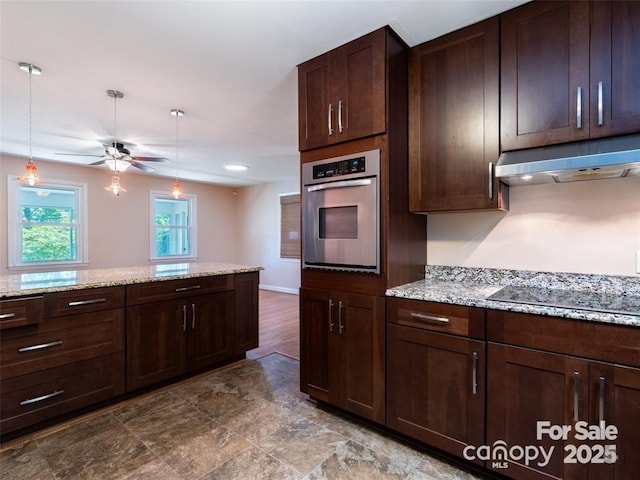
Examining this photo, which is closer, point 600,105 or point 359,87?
point 600,105

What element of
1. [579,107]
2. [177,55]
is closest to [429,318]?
[579,107]

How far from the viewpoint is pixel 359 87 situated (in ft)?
6.36

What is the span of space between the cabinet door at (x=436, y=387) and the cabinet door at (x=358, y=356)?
2.7 inches

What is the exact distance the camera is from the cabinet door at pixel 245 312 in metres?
3.03

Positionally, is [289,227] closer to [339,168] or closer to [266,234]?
[266,234]

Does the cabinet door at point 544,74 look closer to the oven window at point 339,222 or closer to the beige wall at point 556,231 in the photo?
the beige wall at point 556,231

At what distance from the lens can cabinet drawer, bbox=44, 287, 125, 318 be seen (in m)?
1.96

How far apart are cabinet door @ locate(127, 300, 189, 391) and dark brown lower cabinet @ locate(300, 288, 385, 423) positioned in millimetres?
1073

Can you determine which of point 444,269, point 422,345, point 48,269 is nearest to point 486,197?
point 444,269

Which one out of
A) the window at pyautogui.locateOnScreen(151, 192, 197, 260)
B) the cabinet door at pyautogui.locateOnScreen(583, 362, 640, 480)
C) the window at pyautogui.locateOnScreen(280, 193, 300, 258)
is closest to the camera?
the cabinet door at pyautogui.locateOnScreen(583, 362, 640, 480)

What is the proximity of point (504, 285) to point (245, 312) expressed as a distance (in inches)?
87.6

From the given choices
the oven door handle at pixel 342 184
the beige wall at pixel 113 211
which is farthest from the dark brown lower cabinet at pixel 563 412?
the beige wall at pixel 113 211

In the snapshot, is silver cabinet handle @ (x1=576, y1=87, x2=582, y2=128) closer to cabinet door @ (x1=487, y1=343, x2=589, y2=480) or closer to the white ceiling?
the white ceiling

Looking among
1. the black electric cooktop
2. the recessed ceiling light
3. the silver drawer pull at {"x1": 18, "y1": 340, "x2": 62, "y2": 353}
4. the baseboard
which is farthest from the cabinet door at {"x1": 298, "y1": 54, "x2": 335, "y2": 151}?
the baseboard
